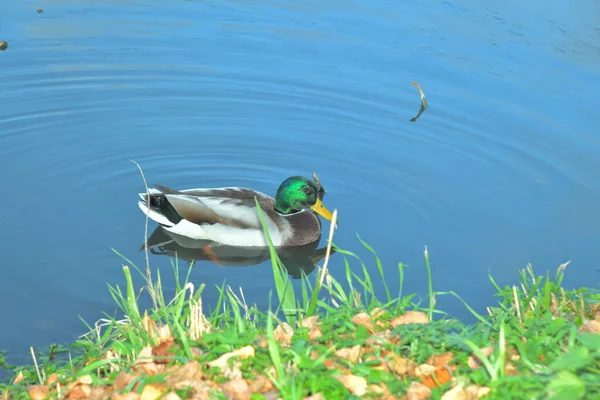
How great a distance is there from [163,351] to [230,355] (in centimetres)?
47

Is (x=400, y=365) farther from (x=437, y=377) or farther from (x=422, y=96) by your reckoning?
(x=422, y=96)

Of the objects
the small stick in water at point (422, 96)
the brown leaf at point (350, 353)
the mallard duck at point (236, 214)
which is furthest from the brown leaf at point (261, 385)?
the small stick in water at point (422, 96)

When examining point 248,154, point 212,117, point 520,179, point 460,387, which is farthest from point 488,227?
point 460,387

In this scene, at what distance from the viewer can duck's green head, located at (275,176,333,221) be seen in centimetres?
842

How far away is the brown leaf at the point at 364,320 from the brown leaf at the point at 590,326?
105cm

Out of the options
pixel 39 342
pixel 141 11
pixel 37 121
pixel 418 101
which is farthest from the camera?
pixel 141 11

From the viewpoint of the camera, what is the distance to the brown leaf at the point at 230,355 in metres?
4.05

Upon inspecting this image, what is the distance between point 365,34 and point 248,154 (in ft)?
10.5

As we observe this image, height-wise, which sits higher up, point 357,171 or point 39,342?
point 357,171

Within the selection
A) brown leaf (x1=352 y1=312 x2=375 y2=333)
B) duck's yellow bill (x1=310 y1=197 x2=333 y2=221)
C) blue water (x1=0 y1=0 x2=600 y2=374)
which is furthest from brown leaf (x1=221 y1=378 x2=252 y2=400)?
duck's yellow bill (x1=310 y1=197 x2=333 y2=221)

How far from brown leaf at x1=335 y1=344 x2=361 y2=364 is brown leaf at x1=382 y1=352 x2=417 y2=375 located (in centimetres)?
14

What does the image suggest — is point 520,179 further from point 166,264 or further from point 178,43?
point 178,43

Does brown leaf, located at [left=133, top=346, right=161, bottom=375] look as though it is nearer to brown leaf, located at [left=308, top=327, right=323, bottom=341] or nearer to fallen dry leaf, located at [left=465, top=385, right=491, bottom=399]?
brown leaf, located at [left=308, top=327, right=323, bottom=341]

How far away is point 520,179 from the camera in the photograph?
9.00 metres
